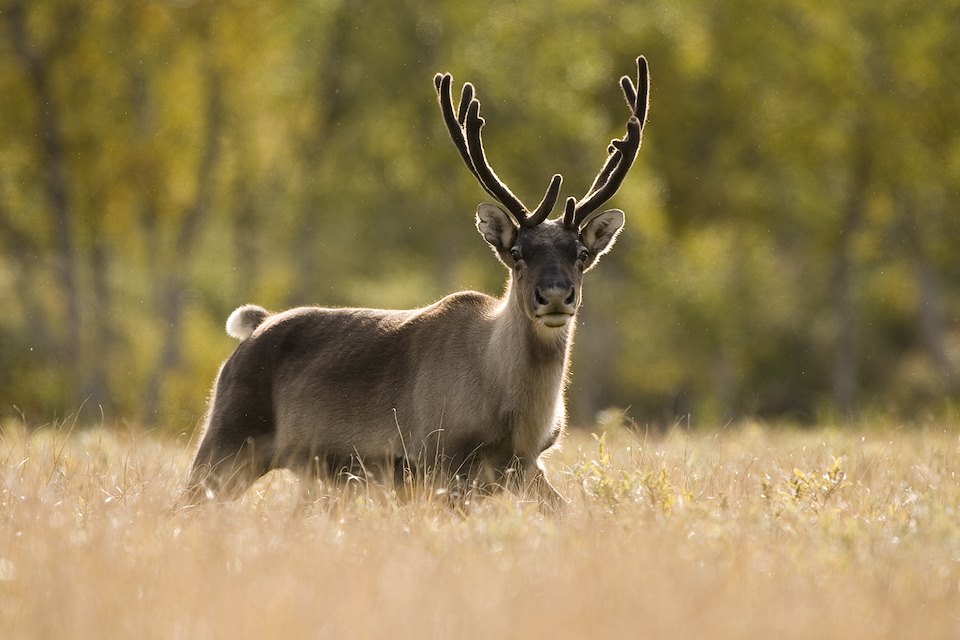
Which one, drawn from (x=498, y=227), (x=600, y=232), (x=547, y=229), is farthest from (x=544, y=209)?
(x=600, y=232)

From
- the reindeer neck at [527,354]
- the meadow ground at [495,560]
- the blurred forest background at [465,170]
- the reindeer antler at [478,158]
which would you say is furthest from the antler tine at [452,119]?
the blurred forest background at [465,170]

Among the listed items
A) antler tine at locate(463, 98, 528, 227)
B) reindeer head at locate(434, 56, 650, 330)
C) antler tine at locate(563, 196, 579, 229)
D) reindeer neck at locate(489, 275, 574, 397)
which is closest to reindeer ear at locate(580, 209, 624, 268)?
reindeer head at locate(434, 56, 650, 330)

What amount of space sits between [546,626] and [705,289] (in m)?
21.1

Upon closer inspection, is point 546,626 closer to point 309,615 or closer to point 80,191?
point 309,615

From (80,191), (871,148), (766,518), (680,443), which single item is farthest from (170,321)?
(766,518)

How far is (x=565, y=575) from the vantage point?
4.35m

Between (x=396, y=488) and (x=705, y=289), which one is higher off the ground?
(x=396, y=488)

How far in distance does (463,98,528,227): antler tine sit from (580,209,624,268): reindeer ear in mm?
362

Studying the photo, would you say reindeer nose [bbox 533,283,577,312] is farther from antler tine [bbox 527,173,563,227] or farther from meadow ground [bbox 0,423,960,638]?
meadow ground [bbox 0,423,960,638]

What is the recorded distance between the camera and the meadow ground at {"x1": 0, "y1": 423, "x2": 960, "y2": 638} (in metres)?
3.83

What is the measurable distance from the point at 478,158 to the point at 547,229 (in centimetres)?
74

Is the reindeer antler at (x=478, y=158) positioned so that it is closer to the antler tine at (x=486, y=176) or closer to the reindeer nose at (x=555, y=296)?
the antler tine at (x=486, y=176)

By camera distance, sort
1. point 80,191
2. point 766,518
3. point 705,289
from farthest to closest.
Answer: point 705,289 → point 80,191 → point 766,518

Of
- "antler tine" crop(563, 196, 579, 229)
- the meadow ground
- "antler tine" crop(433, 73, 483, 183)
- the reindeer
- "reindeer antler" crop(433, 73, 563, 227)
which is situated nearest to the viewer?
the meadow ground
